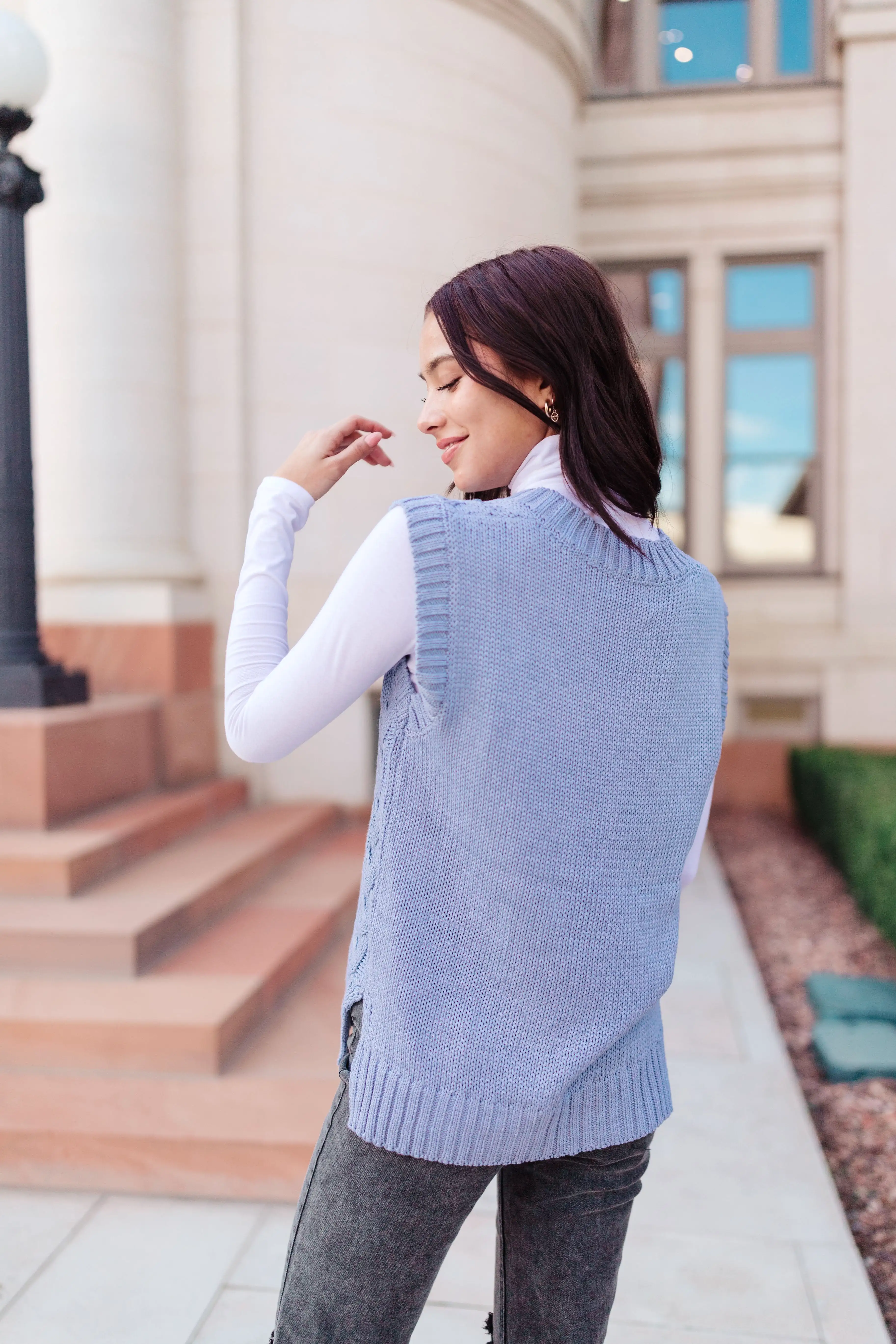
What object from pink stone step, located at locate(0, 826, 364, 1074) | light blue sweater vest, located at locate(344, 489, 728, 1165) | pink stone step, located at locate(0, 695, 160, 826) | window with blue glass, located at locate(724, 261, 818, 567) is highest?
window with blue glass, located at locate(724, 261, 818, 567)

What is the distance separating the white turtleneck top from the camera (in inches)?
38.5

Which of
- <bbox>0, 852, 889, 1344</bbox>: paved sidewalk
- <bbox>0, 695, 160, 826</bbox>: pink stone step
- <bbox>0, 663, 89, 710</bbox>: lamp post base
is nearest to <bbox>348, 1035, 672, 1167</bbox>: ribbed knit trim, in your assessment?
<bbox>0, 852, 889, 1344</bbox>: paved sidewalk

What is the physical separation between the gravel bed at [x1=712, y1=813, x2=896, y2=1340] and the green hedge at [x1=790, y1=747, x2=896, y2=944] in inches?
5.6

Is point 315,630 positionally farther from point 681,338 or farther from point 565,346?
point 681,338

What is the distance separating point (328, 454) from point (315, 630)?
32cm

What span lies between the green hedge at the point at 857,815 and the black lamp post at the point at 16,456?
3.47m

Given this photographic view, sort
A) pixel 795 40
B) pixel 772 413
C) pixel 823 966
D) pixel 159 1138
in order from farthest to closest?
1. pixel 772 413
2. pixel 795 40
3. pixel 823 966
4. pixel 159 1138

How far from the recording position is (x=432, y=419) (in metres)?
1.14

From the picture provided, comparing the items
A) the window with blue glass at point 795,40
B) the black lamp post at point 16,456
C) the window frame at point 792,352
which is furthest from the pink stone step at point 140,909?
the window with blue glass at point 795,40

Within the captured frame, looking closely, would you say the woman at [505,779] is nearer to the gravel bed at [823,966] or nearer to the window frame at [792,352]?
the gravel bed at [823,966]

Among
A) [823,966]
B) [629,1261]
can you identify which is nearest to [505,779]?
[629,1261]

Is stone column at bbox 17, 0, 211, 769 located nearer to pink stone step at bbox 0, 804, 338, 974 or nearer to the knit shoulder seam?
pink stone step at bbox 0, 804, 338, 974

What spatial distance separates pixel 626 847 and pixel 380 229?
17.2ft

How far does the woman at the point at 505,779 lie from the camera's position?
1.00 metres
